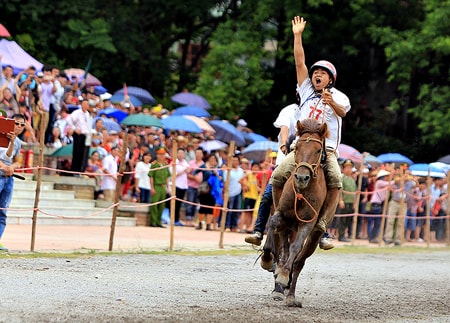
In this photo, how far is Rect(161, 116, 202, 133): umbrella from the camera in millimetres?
31578

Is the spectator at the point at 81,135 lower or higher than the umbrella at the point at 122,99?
lower

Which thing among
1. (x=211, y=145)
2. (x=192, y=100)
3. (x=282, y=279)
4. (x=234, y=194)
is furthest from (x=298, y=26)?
(x=192, y=100)

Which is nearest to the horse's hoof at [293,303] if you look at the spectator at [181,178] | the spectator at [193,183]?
the spectator at [181,178]

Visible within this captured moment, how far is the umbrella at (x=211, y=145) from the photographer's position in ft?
101

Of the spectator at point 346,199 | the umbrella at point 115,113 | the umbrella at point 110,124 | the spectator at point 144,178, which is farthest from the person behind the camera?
the umbrella at point 115,113

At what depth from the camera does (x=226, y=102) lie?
4050 cm

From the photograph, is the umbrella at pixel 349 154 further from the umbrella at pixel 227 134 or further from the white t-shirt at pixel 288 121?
the white t-shirt at pixel 288 121

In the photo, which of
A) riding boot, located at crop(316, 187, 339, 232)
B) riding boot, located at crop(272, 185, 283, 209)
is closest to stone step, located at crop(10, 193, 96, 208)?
riding boot, located at crop(272, 185, 283, 209)

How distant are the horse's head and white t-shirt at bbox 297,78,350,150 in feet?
1.23

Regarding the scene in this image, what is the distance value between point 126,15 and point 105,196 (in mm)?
17156

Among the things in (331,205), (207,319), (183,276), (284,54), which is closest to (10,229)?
(183,276)

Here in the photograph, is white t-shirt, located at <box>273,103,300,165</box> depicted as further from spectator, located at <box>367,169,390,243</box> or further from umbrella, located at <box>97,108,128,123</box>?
umbrella, located at <box>97,108,128,123</box>

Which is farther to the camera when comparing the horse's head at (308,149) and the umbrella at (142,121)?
the umbrella at (142,121)

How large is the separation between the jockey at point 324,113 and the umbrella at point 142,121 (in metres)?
17.5
